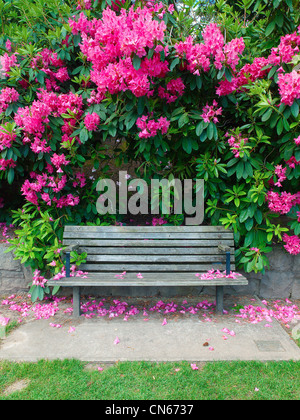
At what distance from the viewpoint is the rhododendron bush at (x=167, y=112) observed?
267cm

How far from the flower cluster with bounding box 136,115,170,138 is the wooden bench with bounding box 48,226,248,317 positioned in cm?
94

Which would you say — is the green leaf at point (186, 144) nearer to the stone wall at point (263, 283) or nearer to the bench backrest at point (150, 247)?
the bench backrest at point (150, 247)

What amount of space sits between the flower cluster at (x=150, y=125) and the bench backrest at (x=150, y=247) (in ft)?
3.09

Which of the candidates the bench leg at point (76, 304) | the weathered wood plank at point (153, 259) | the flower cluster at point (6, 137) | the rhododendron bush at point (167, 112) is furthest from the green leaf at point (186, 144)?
the bench leg at point (76, 304)

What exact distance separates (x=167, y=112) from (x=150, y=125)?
0.34 m

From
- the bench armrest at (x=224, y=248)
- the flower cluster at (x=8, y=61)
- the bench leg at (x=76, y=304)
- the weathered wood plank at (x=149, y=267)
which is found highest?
the flower cluster at (x=8, y=61)

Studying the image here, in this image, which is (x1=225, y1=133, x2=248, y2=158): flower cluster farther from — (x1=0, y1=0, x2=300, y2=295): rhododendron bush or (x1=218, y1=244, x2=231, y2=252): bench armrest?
(x1=218, y1=244, x2=231, y2=252): bench armrest

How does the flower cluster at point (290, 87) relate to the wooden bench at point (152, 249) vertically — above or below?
above

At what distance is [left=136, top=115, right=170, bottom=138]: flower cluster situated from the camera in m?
2.83

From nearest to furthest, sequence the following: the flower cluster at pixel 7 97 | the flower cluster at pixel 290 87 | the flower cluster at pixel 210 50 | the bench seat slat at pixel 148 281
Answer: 1. the flower cluster at pixel 290 87
2. the flower cluster at pixel 210 50
3. the bench seat slat at pixel 148 281
4. the flower cluster at pixel 7 97

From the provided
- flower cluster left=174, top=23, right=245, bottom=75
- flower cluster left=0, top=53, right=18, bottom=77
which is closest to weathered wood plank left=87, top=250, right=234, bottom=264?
flower cluster left=174, top=23, right=245, bottom=75

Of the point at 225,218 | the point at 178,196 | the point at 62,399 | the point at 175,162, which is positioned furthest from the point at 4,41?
the point at 62,399
